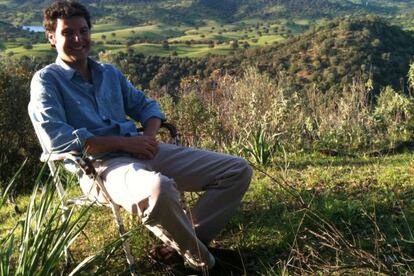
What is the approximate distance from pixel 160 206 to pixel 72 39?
130 cm

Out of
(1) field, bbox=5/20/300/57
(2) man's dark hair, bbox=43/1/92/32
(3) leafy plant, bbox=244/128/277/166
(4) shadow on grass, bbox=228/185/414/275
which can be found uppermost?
(2) man's dark hair, bbox=43/1/92/32

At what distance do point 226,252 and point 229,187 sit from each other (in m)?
0.37

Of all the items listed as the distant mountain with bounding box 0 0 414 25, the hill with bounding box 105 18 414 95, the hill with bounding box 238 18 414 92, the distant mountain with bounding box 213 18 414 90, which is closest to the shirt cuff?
the hill with bounding box 105 18 414 95

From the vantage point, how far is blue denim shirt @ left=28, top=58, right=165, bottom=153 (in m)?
2.83

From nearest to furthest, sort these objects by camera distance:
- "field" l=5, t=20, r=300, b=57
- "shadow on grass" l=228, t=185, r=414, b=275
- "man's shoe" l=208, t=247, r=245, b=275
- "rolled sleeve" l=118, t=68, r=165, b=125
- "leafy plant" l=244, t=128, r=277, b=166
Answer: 1. "man's shoe" l=208, t=247, r=245, b=275
2. "shadow on grass" l=228, t=185, r=414, b=275
3. "rolled sleeve" l=118, t=68, r=165, b=125
4. "leafy plant" l=244, t=128, r=277, b=166
5. "field" l=5, t=20, r=300, b=57

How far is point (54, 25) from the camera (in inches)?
124

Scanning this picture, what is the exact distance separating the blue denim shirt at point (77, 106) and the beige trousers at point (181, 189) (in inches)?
10.0

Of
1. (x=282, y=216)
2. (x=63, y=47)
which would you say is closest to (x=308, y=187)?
(x=282, y=216)

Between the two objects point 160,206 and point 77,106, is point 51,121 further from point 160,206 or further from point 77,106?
point 160,206

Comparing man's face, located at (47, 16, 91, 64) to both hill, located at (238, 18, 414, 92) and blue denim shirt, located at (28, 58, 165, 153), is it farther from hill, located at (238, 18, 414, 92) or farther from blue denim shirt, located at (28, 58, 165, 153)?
hill, located at (238, 18, 414, 92)

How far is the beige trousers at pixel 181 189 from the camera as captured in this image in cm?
247

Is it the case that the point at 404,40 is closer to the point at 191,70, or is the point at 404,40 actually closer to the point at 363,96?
the point at 191,70

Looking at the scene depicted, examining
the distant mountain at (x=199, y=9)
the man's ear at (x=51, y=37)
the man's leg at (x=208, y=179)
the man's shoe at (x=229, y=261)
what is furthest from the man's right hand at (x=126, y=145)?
the distant mountain at (x=199, y=9)

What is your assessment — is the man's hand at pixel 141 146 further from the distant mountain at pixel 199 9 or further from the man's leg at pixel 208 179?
the distant mountain at pixel 199 9
